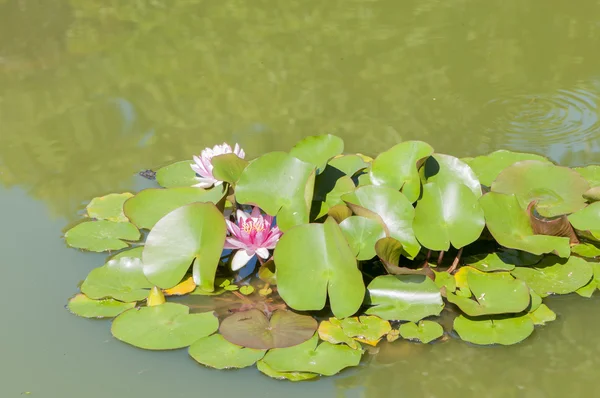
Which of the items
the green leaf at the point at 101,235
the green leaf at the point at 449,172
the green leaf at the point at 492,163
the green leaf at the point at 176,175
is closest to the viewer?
the green leaf at the point at 449,172

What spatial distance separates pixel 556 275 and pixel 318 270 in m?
0.79

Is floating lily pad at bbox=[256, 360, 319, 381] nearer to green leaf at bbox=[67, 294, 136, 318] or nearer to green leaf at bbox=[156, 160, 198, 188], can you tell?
green leaf at bbox=[67, 294, 136, 318]

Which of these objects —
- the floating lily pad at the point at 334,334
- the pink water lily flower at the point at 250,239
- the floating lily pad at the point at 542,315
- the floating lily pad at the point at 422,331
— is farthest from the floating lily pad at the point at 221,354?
the floating lily pad at the point at 542,315

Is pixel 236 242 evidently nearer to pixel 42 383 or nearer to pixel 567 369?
pixel 42 383

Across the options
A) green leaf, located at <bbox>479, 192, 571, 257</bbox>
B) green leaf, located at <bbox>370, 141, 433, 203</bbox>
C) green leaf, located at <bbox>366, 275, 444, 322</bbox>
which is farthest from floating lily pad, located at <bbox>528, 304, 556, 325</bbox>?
green leaf, located at <bbox>370, 141, 433, 203</bbox>

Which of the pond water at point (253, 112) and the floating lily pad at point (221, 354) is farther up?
the pond water at point (253, 112)

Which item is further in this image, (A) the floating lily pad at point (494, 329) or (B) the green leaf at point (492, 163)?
(B) the green leaf at point (492, 163)

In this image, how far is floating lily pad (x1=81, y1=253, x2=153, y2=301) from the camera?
6.99ft

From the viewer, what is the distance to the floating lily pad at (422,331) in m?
1.95

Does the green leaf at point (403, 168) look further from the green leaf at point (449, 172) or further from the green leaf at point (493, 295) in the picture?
the green leaf at point (493, 295)

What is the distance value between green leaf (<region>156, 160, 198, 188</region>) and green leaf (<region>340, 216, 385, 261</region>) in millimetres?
792

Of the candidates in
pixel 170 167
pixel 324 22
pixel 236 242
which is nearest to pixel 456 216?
pixel 236 242

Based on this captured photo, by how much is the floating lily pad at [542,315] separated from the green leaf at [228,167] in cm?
103

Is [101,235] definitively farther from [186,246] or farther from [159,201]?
[186,246]
